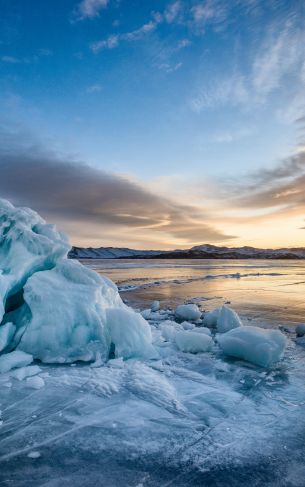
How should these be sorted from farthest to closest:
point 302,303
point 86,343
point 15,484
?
point 302,303 → point 86,343 → point 15,484

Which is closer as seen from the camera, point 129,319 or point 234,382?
point 234,382

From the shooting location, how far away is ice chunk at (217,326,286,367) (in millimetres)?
4629

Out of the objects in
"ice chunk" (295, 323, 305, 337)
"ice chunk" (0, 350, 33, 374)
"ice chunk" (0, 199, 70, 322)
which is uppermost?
"ice chunk" (0, 199, 70, 322)

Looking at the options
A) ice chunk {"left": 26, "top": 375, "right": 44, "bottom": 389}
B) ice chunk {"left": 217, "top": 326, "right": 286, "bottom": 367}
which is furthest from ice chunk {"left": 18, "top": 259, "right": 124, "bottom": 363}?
ice chunk {"left": 217, "top": 326, "right": 286, "bottom": 367}

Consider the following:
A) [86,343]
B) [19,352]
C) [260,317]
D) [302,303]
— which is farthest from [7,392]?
[302,303]

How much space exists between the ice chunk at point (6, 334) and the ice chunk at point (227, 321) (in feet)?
13.7

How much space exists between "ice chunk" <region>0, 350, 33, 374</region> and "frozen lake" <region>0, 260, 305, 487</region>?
12.1 inches

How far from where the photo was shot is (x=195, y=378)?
4117 mm

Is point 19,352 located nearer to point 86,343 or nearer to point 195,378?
point 86,343

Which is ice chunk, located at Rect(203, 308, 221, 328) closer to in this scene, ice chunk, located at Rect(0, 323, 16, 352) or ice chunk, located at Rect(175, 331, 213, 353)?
ice chunk, located at Rect(175, 331, 213, 353)

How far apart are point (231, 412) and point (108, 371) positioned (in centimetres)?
180

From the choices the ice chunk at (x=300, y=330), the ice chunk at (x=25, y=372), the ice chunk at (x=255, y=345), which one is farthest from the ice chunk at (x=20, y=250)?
the ice chunk at (x=300, y=330)

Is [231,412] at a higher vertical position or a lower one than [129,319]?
lower

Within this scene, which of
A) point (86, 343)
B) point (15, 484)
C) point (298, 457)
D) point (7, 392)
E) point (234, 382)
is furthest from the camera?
point (86, 343)
